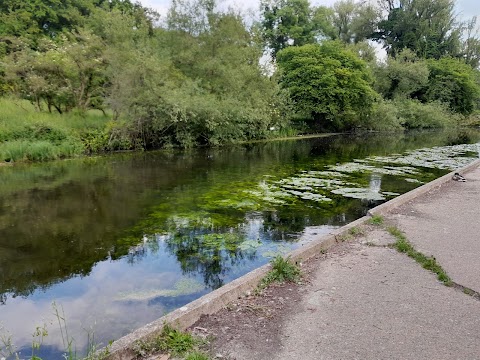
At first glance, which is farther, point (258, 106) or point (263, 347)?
point (258, 106)

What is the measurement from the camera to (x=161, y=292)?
19.3 feet

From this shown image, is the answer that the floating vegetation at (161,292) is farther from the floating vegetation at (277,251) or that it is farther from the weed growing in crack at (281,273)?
the floating vegetation at (277,251)

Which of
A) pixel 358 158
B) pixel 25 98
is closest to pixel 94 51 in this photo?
pixel 25 98

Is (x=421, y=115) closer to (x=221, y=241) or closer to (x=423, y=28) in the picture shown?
(x=423, y=28)

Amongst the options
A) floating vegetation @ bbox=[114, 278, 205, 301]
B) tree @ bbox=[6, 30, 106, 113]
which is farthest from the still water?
tree @ bbox=[6, 30, 106, 113]

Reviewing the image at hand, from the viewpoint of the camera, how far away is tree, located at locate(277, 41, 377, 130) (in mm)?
38875

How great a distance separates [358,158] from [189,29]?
16.9 meters

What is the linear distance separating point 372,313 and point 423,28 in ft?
221

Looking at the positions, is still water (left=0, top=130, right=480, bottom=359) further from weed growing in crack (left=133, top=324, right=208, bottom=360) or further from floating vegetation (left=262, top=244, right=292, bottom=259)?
weed growing in crack (left=133, top=324, right=208, bottom=360)

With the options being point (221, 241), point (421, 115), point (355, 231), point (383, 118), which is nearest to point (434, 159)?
point (355, 231)

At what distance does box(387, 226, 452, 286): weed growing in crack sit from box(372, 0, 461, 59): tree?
6016 cm

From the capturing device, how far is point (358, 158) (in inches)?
859

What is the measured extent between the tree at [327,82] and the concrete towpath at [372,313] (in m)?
33.7

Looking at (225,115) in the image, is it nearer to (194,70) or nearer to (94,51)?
(194,70)
